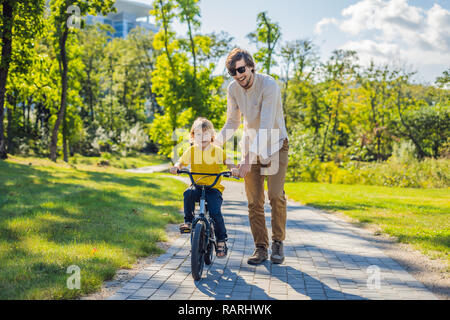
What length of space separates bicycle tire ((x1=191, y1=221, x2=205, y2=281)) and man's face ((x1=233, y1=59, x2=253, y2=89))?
163 cm

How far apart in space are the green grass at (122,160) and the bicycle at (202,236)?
26419 mm

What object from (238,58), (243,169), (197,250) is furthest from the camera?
(238,58)

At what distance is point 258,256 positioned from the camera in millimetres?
5371

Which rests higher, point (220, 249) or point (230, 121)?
point (230, 121)

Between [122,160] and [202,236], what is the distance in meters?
35.2

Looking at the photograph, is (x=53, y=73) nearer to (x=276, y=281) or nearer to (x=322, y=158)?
(x=322, y=158)

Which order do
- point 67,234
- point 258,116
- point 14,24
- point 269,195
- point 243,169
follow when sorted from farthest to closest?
point 14,24
point 67,234
point 269,195
point 258,116
point 243,169

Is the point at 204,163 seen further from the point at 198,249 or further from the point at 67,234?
the point at 67,234

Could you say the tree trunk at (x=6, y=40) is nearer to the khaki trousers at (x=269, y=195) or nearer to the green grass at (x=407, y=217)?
the green grass at (x=407, y=217)

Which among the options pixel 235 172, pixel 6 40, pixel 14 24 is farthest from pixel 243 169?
pixel 6 40

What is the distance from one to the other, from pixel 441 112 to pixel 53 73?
31.5m

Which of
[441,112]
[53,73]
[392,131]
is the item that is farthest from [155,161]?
[441,112]

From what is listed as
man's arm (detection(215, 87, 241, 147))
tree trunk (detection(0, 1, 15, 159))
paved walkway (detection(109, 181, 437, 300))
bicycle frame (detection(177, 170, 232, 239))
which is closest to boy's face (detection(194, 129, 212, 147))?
man's arm (detection(215, 87, 241, 147))

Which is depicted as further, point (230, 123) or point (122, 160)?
point (122, 160)
